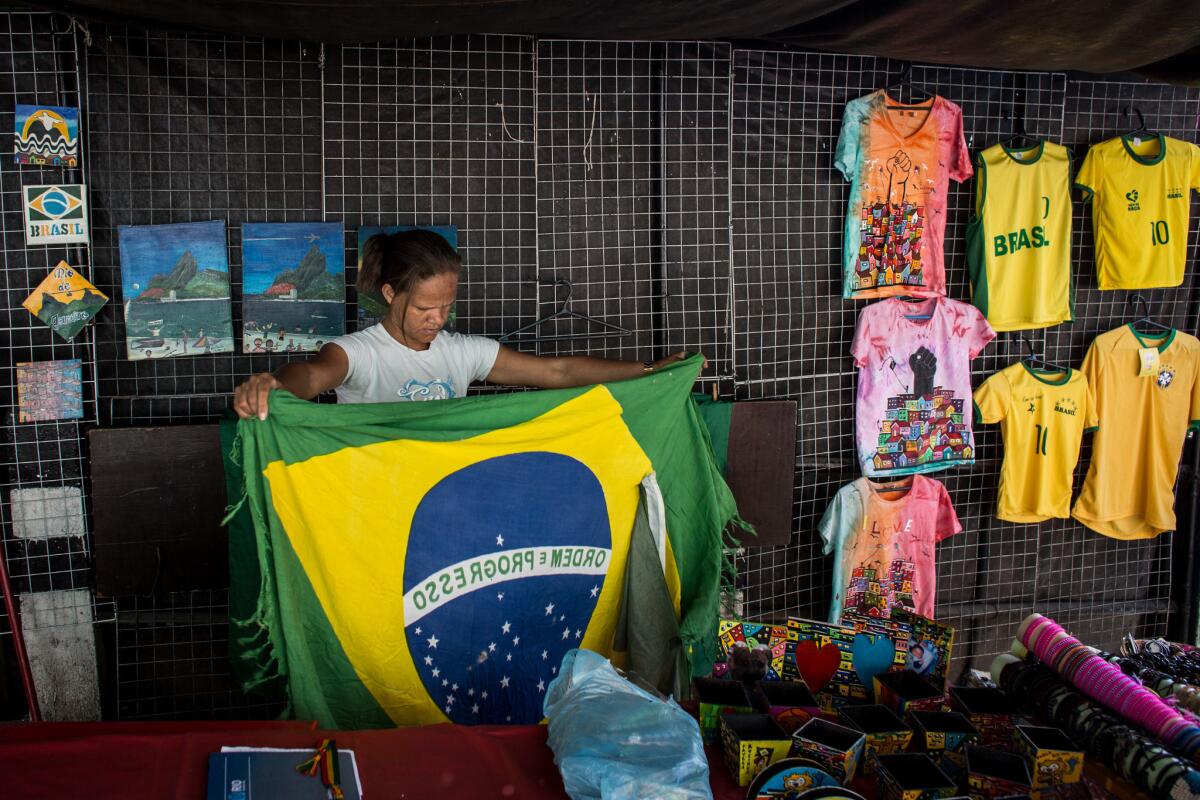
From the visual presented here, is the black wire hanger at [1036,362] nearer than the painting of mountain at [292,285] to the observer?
No

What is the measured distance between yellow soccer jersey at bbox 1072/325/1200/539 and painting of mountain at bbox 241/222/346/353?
3.45 meters

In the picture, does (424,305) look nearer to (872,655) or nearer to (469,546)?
(469,546)

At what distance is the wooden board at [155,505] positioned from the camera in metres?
2.96

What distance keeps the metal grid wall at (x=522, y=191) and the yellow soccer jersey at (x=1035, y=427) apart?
0.16 m

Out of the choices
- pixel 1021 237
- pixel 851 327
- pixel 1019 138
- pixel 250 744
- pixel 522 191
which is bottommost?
pixel 250 744

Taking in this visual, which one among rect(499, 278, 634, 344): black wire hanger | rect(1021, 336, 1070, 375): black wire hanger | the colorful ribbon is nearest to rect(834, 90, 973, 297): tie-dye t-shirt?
rect(1021, 336, 1070, 375): black wire hanger

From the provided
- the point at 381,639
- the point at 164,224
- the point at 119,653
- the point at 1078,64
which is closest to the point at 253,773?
the point at 381,639

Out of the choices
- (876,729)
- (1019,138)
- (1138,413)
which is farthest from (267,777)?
(1138,413)

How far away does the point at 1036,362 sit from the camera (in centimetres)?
425

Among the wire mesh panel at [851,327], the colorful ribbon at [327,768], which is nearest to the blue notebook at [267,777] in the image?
the colorful ribbon at [327,768]

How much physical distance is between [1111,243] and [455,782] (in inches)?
152

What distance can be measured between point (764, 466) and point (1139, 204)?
2.28 meters

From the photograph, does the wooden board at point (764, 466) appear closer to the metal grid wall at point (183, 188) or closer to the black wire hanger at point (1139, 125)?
the metal grid wall at point (183, 188)

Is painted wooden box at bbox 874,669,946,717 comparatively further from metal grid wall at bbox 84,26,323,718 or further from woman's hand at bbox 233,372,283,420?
metal grid wall at bbox 84,26,323,718
